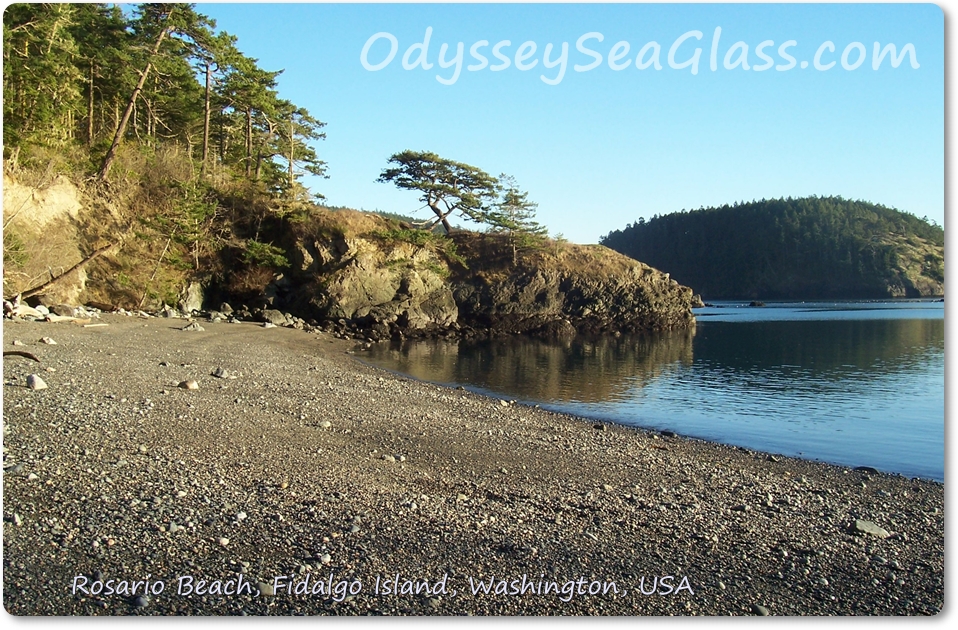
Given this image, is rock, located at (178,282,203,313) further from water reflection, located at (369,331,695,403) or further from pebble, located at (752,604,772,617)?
pebble, located at (752,604,772,617)

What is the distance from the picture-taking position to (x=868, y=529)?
292 inches

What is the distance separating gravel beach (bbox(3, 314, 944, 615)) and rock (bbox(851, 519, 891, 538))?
4 cm

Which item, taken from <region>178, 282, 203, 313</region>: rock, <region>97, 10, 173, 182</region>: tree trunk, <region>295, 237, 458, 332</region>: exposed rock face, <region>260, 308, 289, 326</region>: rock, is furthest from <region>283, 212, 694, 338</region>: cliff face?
<region>97, 10, 173, 182</region>: tree trunk

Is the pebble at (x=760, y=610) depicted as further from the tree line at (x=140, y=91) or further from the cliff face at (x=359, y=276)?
the tree line at (x=140, y=91)

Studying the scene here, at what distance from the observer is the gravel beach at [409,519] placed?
16.9 feet

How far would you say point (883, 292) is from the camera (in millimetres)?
117438

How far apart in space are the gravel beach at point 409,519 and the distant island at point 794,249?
111 meters

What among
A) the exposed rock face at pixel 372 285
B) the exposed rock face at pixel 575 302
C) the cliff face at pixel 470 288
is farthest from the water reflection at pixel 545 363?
the exposed rock face at pixel 575 302

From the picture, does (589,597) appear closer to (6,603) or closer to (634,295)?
(6,603)

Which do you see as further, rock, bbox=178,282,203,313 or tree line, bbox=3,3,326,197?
rock, bbox=178,282,203,313

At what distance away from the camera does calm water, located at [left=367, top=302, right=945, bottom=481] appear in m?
14.1

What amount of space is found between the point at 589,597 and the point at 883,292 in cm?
13378

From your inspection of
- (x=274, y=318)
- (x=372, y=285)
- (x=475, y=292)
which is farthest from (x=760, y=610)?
(x=475, y=292)

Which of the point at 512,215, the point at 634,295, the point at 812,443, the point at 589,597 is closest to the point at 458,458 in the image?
the point at 589,597
